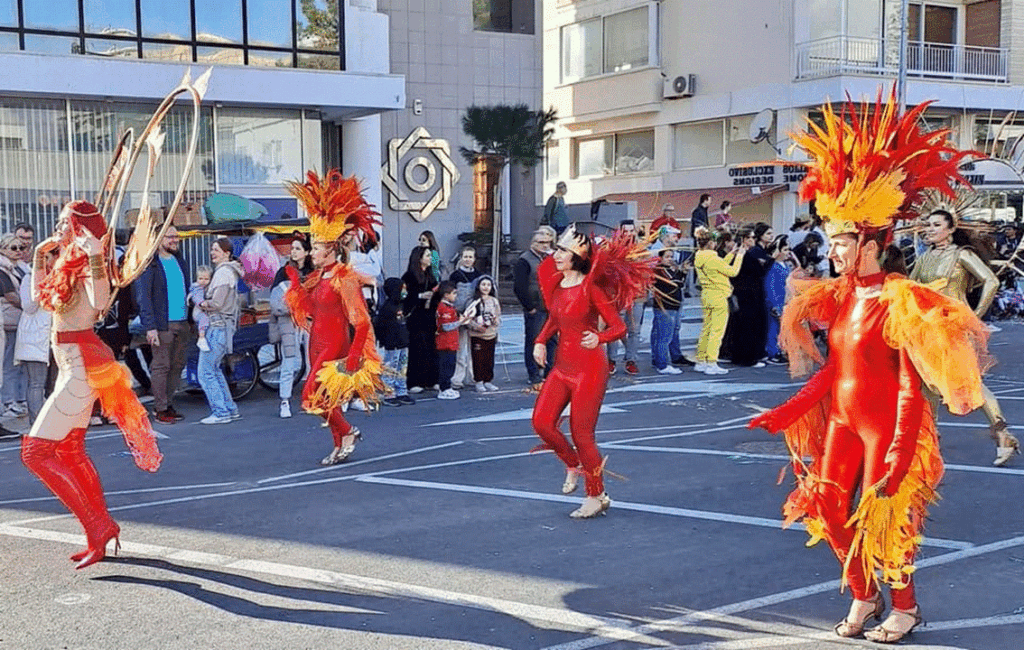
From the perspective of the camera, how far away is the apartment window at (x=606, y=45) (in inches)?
1332

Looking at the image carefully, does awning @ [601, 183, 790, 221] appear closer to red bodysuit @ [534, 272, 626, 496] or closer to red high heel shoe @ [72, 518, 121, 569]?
red bodysuit @ [534, 272, 626, 496]

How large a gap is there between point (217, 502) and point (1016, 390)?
9137 millimetres

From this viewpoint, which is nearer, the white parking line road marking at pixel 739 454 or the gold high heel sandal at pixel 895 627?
the gold high heel sandal at pixel 895 627

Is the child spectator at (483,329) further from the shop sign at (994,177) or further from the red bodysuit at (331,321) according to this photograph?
the shop sign at (994,177)

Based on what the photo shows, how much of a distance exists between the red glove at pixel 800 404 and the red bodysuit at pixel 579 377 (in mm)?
1993

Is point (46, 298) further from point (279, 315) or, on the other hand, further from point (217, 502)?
point (279, 315)

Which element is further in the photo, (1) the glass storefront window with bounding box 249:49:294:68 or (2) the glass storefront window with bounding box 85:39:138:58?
(1) the glass storefront window with bounding box 249:49:294:68

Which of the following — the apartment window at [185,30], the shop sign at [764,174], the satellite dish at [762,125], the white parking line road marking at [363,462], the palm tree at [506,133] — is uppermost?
the apartment window at [185,30]

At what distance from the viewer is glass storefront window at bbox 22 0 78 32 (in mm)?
17031

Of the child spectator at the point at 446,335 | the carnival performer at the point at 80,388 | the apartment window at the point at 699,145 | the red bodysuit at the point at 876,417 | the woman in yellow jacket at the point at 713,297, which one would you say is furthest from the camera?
the apartment window at the point at 699,145

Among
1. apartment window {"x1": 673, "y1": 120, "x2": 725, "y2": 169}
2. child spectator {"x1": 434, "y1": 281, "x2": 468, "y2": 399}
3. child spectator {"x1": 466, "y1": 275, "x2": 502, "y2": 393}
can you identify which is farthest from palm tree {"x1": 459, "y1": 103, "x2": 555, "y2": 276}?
apartment window {"x1": 673, "y1": 120, "x2": 725, "y2": 169}

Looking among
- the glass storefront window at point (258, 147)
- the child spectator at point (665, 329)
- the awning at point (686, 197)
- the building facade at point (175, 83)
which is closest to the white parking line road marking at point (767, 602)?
the child spectator at point (665, 329)

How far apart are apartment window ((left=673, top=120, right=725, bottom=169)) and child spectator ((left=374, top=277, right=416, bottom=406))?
20717 mm

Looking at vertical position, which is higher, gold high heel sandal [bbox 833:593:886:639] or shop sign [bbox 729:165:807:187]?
shop sign [bbox 729:165:807:187]
